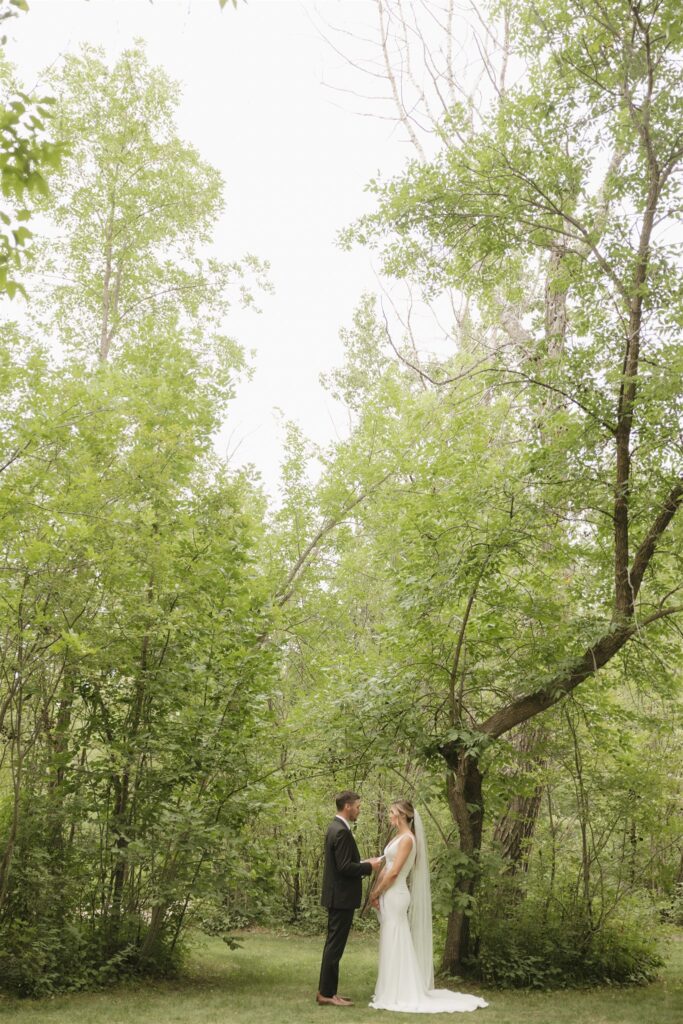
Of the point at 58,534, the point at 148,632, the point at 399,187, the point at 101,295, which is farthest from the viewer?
the point at 101,295

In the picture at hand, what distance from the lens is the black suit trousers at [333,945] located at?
670cm

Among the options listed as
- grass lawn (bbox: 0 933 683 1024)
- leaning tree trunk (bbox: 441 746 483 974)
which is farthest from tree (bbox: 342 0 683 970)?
grass lawn (bbox: 0 933 683 1024)

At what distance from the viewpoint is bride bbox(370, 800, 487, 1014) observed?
268 inches

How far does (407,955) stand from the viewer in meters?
6.92

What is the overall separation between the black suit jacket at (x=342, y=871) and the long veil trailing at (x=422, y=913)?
0.56m

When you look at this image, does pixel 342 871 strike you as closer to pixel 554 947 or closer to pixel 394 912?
pixel 394 912

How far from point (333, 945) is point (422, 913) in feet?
2.64

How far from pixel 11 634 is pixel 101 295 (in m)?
10.3

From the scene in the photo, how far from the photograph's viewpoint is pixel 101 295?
15727mm

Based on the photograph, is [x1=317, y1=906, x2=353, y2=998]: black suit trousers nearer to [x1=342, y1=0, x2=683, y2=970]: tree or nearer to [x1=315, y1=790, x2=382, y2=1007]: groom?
[x1=315, y1=790, x2=382, y2=1007]: groom

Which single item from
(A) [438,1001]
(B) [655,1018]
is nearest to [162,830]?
(A) [438,1001]

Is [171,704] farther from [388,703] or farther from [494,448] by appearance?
[494,448]

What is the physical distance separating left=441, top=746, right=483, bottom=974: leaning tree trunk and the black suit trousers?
133 centimetres

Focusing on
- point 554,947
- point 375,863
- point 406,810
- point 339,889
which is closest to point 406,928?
point 375,863
